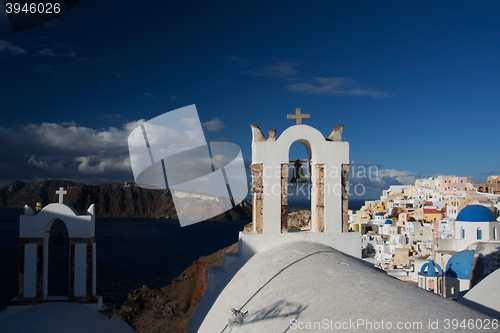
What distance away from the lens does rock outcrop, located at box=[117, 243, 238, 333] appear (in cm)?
1861

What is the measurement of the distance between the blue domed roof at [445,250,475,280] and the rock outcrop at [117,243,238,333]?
38.7ft

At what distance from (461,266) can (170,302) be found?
16698mm

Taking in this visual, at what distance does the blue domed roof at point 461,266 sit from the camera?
56.0 feet

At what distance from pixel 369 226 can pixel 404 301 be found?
52560 mm

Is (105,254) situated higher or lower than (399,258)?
lower

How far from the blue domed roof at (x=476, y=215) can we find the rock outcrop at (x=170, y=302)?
16023 millimetres

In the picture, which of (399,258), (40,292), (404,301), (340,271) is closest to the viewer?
(404,301)

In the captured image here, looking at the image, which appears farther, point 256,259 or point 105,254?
point 105,254

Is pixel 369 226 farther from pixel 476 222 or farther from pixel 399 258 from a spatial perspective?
pixel 476 222

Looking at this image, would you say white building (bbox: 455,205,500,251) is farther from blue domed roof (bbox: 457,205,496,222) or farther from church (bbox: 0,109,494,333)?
church (bbox: 0,109,494,333)

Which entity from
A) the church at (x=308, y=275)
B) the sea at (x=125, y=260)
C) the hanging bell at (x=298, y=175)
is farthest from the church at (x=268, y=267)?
the sea at (x=125, y=260)

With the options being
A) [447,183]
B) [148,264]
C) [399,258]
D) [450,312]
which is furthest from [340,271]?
[447,183]

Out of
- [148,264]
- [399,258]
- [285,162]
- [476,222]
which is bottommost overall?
[148,264]

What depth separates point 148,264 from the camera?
50.8m
